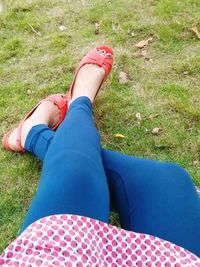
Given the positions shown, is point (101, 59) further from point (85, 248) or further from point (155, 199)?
point (85, 248)

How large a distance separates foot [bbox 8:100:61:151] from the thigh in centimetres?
61

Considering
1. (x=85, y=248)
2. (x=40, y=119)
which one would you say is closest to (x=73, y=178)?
(x=85, y=248)

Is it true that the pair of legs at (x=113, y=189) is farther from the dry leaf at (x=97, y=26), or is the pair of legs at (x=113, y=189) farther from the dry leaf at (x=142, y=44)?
the dry leaf at (x=97, y=26)

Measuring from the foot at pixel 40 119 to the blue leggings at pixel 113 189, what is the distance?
495 millimetres

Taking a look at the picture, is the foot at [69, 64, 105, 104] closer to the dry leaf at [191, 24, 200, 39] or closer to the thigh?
the thigh

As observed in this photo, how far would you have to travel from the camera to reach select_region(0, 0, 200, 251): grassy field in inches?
97.9

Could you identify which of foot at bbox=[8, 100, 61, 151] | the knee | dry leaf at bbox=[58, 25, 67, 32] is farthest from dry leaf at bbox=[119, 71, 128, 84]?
the knee

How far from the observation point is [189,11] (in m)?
3.36

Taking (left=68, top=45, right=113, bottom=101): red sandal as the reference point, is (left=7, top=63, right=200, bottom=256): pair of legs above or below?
above

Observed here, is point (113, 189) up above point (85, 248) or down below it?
below

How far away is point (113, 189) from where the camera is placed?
1896mm

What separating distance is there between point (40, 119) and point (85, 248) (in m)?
1.18

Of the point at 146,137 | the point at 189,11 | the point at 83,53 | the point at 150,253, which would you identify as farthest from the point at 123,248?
the point at 189,11

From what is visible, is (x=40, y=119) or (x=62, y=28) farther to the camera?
(x=62, y=28)
